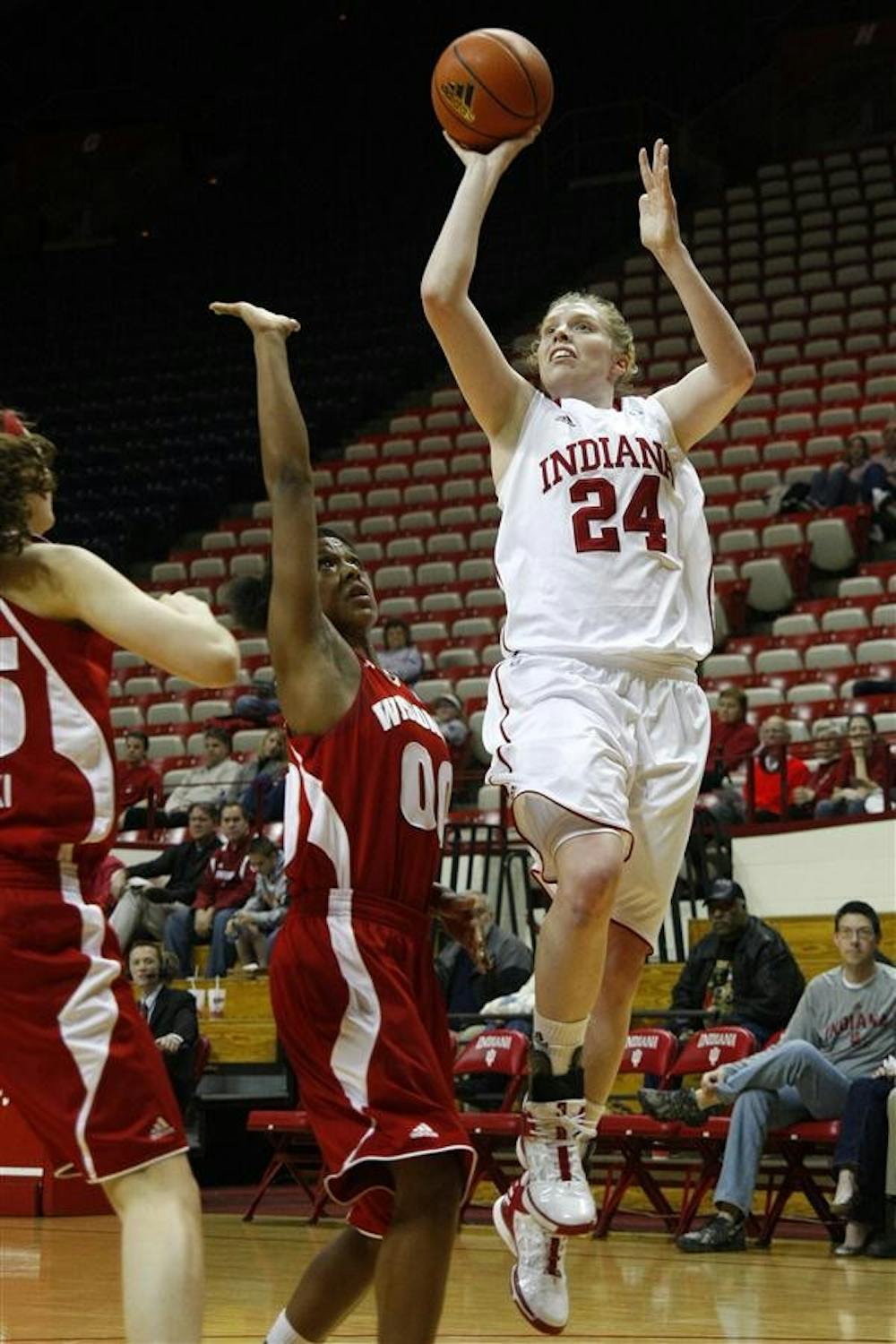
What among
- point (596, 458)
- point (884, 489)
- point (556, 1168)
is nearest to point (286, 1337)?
point (556, 1168)

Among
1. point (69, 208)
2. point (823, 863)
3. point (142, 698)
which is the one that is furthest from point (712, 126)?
point (823, 863)

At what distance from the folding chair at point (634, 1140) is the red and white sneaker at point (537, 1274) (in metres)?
4.59

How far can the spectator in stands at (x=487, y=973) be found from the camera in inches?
462

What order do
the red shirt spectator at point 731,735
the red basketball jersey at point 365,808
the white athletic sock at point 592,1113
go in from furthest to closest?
the red shirt spectator at point 731,735, the white athletic sock at point 592,1113, the red basketball jersey at point 365,808

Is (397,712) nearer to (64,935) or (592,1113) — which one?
(64,935)

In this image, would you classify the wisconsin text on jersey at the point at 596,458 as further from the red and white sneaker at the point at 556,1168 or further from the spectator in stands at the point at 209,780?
the spectator in stands at the point at 209,780

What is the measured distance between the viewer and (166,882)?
14375 millimetres

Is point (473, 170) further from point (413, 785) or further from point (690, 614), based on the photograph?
point (413, 785)

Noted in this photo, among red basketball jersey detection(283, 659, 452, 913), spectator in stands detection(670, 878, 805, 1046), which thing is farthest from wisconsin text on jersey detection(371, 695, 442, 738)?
spectator in stands detection(670, 878, 805, 1046)

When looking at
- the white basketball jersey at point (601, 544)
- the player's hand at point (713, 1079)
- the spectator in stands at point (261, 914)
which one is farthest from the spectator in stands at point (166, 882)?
the white basketball jersey at point (601, 544)

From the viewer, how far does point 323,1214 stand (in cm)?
1098

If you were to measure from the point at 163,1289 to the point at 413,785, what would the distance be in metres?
1.31

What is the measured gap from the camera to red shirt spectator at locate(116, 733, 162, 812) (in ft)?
52.2

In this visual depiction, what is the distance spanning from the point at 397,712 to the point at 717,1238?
5403mm
